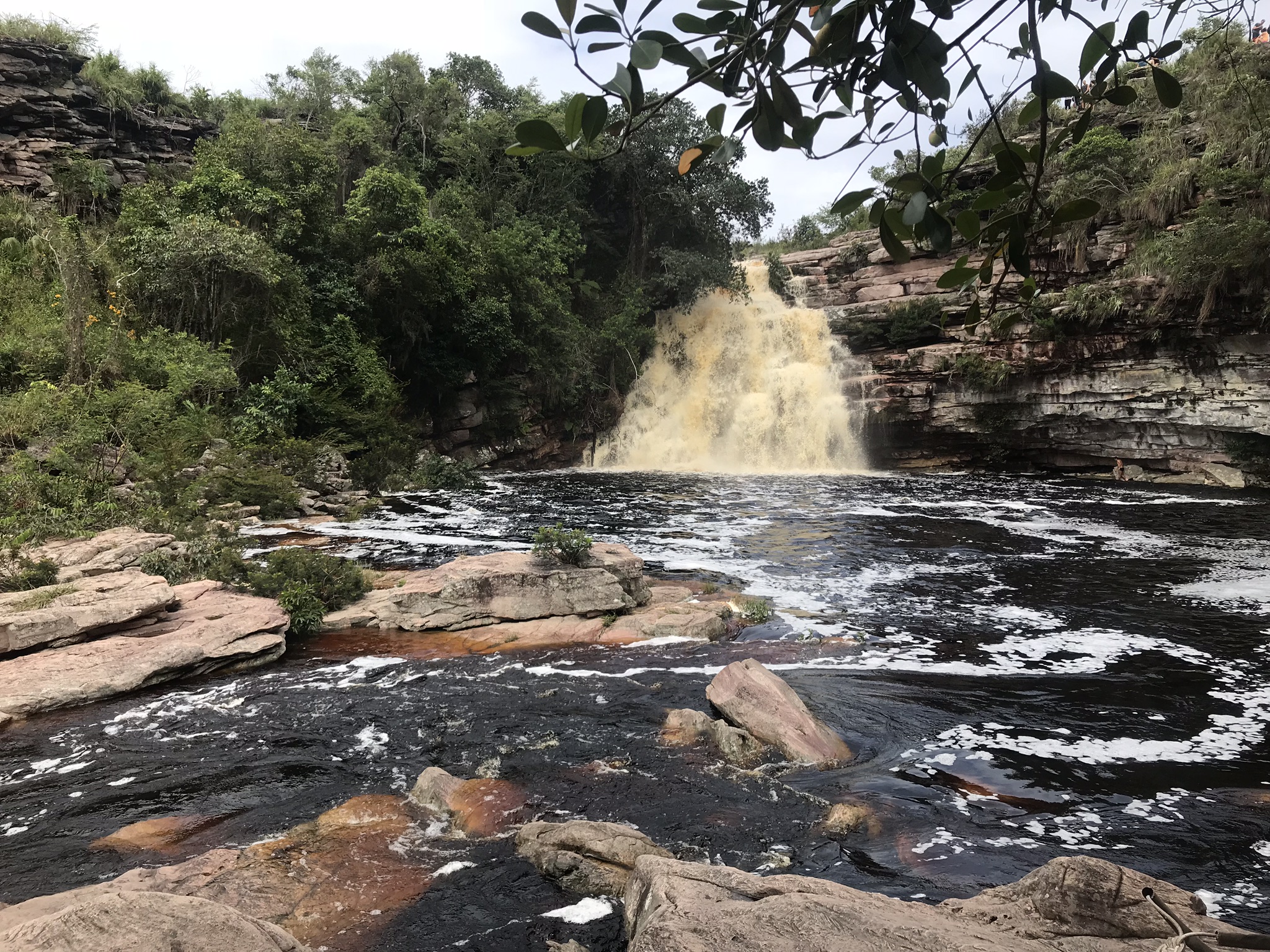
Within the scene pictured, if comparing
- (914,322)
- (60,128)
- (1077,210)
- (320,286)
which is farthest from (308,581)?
(914,322)

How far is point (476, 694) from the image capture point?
5.66 meters

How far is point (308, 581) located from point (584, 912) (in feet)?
19.5

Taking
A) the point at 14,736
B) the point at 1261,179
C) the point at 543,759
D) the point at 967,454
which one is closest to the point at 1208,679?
the point at 543,759

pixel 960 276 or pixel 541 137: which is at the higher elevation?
pixel 541 137

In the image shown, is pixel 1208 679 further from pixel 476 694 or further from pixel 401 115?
pixel 401 115

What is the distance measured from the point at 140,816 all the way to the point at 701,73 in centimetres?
449

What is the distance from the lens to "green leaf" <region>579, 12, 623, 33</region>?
3.99 ft

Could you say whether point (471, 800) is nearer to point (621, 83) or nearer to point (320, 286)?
point (621, 83)

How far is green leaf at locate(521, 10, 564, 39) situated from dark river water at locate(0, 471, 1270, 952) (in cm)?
298

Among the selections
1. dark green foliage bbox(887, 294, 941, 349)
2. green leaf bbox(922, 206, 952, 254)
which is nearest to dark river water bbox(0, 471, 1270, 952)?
green leaf bbox(922, 206, 952, 254)

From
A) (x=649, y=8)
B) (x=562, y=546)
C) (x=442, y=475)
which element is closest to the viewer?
(x=649, y=8)

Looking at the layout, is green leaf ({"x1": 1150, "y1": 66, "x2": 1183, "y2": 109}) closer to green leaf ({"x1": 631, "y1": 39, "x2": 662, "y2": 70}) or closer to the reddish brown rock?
green leaf ({"x1": 631, "y1": 39, "x2": 662, "y2": 70})

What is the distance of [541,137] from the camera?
128cm

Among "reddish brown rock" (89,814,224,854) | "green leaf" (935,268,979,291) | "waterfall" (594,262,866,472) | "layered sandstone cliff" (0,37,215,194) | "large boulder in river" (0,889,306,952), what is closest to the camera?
"green leaf" (935,268,979,291)
